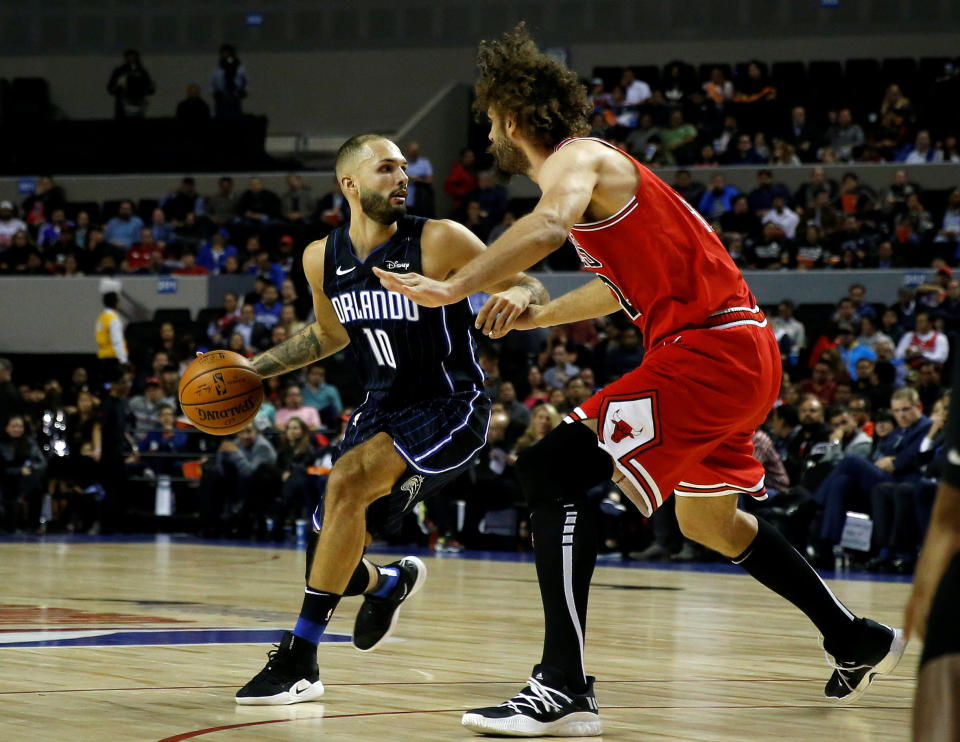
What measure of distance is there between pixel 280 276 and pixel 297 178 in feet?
7.20

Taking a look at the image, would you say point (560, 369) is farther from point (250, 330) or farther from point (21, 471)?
point (21, 471)

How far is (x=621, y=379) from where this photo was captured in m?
3.74

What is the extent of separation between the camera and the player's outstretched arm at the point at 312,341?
4766mm

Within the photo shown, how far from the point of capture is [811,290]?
15.3 m

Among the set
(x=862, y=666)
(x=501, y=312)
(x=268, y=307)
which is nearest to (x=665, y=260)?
(x=501, y=312)

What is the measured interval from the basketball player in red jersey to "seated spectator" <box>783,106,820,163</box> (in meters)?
14.3

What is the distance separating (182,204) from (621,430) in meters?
16.1

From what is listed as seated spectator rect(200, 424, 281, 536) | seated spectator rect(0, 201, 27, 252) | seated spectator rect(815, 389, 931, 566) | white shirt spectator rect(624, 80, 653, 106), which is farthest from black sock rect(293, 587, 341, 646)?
seated spectator rect(0, 201, 27, 252)

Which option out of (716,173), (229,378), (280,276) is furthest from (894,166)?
(229,378)

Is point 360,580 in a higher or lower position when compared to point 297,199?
lower

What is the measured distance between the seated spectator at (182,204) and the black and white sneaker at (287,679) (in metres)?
15.4

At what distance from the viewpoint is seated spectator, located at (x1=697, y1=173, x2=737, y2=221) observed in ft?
54.0

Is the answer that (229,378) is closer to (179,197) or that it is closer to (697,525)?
(697,525)

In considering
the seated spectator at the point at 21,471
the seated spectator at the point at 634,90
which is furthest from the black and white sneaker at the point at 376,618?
the seated spectator at the point at 634,90
